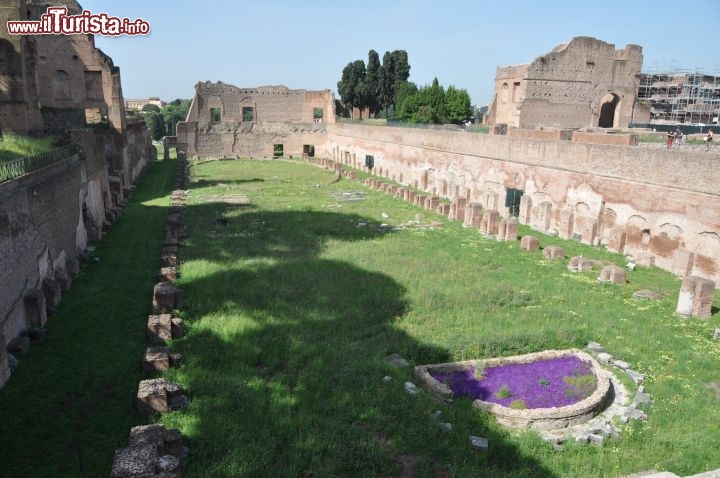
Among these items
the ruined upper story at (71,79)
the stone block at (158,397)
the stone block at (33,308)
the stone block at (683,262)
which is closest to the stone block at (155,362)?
the stone block at (158,397)

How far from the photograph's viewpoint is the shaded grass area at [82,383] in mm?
5785

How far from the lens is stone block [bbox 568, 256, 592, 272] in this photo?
42.2 feet

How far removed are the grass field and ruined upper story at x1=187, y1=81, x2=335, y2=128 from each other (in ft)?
92.8

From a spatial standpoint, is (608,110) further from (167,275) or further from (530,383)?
(167,275)

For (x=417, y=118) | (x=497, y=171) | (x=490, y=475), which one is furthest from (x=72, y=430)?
(x=417, y=118)

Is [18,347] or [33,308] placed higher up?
[33,308]

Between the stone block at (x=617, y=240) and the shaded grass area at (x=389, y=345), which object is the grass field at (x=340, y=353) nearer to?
the shaded grass area at (x=389, y=345)

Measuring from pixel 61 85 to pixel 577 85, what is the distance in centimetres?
2772

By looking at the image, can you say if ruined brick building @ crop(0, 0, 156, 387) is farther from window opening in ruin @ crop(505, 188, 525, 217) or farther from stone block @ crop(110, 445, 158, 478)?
window opening in ruin @ crop(505, 188, 525, 217)

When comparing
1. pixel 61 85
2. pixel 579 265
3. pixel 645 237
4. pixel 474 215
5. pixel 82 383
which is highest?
pixel 61 85

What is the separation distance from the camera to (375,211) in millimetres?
19812

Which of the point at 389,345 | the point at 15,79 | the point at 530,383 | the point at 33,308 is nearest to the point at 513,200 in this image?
the point at 389,345

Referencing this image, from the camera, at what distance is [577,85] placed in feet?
101

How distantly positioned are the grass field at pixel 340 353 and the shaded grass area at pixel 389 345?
0.03m
